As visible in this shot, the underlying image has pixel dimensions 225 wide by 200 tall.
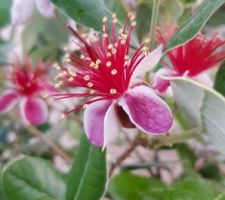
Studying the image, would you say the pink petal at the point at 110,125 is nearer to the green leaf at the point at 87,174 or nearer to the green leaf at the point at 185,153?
the green leaf at the point at 87,174

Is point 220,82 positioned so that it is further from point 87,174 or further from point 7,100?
point 7,100

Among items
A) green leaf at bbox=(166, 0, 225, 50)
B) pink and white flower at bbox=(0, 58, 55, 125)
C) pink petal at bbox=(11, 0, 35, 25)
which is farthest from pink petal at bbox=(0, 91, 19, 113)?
green leaf at bbox=(166, 0, 225, 50)

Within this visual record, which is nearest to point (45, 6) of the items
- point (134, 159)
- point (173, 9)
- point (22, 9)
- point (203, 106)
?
point (22, 9)

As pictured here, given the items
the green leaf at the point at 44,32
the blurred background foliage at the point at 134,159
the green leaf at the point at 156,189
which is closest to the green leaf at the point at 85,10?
the blurred background foliage at the point at 134,159

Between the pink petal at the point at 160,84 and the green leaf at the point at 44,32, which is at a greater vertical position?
the green leaf at the point at 44,32

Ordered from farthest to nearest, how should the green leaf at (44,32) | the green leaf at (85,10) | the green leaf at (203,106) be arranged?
the green leaf at (44,32)
the green leaf at (85,10)
the green leaf at (203,106)

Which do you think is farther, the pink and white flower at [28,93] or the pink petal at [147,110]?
the pink and white flower at [28,93]

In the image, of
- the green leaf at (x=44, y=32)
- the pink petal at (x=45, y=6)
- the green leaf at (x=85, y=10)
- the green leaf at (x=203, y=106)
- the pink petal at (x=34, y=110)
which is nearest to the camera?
the green leaf at (x=203, y=106)

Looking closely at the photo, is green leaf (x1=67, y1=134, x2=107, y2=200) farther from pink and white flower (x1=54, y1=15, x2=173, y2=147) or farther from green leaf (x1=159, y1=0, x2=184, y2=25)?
green leaf (x1=159, y1=0, x2=184, y2=25)
